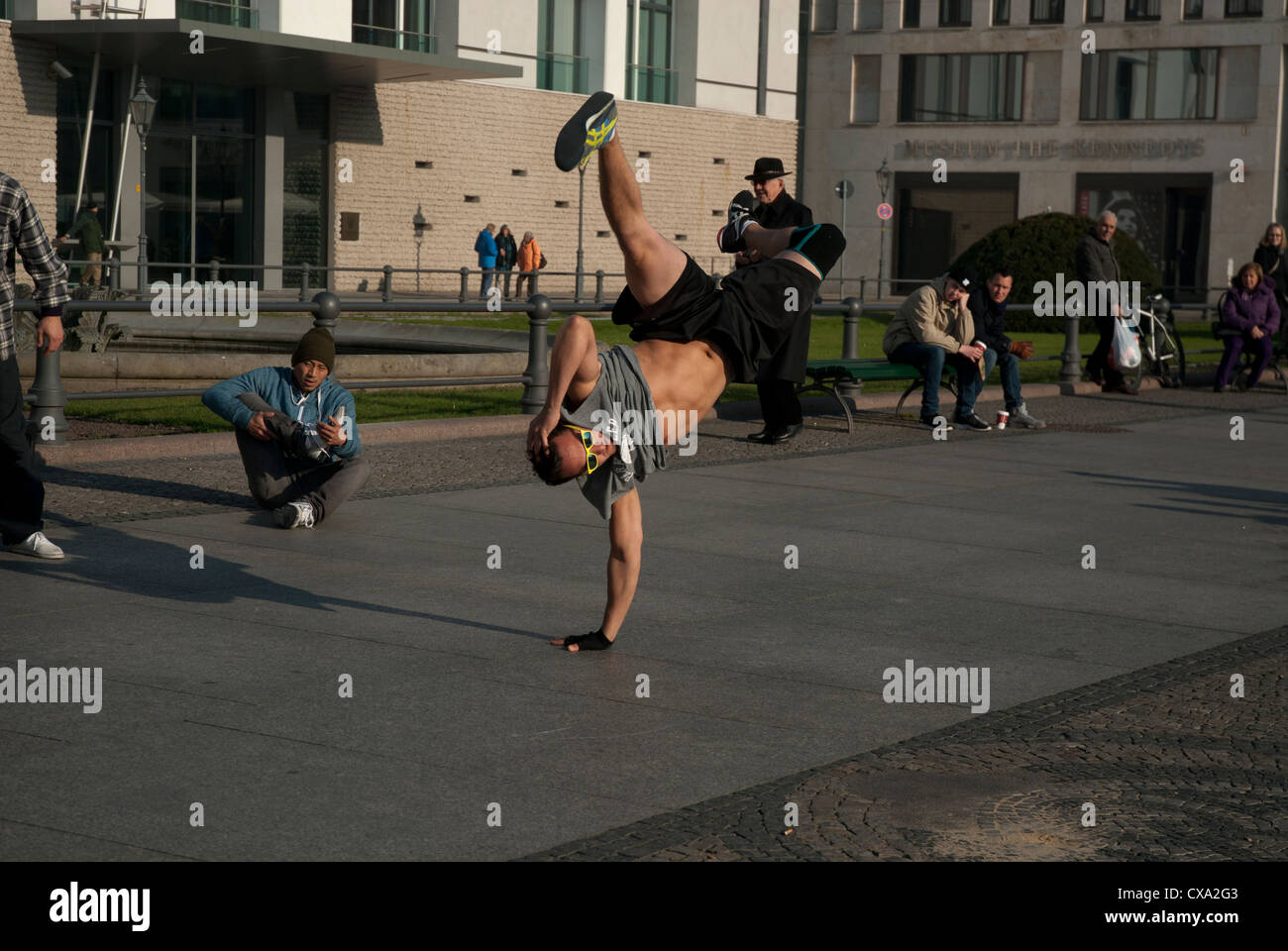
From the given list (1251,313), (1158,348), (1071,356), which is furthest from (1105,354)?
(1251,313)

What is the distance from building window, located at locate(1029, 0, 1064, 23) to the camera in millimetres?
56406

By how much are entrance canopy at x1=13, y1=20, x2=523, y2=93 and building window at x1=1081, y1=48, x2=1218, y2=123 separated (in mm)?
24332

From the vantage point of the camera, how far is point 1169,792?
15.8 feet

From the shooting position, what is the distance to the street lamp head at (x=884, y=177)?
55.4 metres

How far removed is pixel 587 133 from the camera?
18.7 feet

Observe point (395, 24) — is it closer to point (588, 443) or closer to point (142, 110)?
point (142, 110)

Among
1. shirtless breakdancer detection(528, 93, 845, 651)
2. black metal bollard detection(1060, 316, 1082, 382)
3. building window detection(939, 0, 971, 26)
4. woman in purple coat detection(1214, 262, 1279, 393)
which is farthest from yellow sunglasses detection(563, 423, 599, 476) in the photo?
building window detection(939, 0, 971, 26)

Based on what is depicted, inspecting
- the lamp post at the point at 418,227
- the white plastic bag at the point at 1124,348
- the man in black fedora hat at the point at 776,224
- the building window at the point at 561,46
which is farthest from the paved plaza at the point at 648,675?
the building window at the point at 561,46

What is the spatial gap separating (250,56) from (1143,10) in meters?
32.5

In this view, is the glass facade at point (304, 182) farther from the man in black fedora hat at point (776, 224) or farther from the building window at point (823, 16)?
the man in black fedora hat at point (776, 224)

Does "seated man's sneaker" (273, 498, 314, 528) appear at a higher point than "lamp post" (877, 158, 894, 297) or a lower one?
lower

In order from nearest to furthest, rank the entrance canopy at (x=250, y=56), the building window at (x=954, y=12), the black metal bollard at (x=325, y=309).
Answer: the black metal bollard at (x=325, y=309) < the entrance canopy at (x=250, y=56) < the building window at (x=954, y=12)

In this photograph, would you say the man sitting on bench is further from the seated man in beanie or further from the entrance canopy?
the entrance canopy
